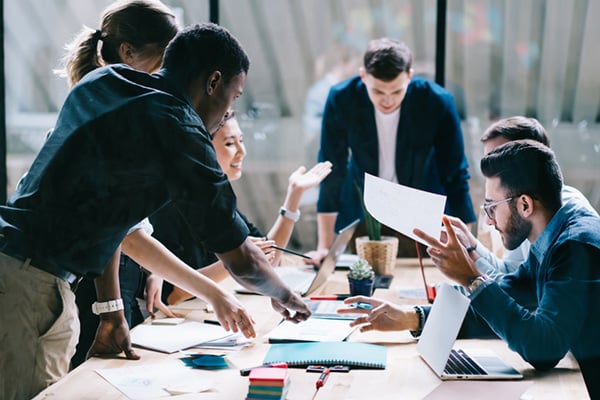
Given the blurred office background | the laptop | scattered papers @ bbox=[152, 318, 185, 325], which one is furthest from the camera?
the blurred office background

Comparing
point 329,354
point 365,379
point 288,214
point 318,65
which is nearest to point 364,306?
point 329,354

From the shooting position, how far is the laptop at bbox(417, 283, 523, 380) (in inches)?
60.0

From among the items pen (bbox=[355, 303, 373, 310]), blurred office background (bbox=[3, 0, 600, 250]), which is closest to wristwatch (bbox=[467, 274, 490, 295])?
pen (bbox=[355, 303, 373, 310])

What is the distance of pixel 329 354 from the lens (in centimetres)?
163

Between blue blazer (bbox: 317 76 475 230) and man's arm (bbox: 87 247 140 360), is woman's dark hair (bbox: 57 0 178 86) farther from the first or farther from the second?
blue blazer (bbox: 317 76 475 230)

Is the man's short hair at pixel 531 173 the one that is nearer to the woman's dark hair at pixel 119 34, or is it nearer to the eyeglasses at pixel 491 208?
the eyeglasses at pixel 491 208

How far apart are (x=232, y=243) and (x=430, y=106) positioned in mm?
1834

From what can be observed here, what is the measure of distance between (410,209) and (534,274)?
0.32 m

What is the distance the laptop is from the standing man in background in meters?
1.27

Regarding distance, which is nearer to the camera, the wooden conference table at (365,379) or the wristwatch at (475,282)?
the wooden conference table at (365,379)

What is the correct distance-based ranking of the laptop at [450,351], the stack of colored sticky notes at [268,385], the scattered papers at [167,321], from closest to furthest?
the stack of colored sticky notes at [268,385] < the laptop at [450,351] < the scattered papers at [167,321]

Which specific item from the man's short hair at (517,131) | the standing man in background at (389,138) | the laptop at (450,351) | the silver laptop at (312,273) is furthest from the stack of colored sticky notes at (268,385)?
the standing man in background at (389,138)

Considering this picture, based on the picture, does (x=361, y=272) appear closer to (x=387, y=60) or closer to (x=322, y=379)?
(x=322, y=379)

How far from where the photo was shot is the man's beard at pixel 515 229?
5.67 feet
